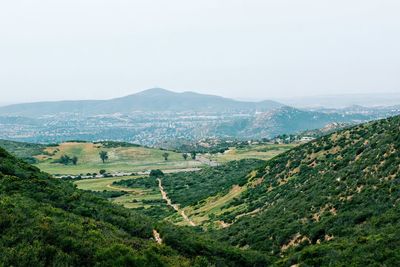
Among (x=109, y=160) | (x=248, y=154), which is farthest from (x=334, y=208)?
(x=109, y=160)

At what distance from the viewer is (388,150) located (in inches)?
1505

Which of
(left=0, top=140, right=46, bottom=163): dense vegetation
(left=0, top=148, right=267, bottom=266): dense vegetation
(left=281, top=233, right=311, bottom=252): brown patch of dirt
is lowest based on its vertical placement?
(left=0, top=140, right=46, bottom=163): dense vegetation

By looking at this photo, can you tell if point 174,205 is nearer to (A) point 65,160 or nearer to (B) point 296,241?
A: (B) point 296,241

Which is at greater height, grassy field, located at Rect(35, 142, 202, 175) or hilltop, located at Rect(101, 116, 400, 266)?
hilltop, located at Rect(101, 116, 400, 266)

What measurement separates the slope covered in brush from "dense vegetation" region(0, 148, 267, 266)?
185 inches

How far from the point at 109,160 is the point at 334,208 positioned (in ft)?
462

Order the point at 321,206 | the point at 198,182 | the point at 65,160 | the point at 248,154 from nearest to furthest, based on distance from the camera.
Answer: the point at 321,206, the point at 198,182, the point at 65,160, the point at 248,154

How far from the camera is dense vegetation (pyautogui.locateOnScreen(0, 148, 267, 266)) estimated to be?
17859 millimetres

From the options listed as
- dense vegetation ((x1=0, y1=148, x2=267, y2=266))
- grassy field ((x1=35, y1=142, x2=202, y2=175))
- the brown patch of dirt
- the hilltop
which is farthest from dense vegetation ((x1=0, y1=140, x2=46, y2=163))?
the brown patch of dirt

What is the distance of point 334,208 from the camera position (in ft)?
108

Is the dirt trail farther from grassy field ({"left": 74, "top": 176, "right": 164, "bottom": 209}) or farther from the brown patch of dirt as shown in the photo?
the brown patch of dirt

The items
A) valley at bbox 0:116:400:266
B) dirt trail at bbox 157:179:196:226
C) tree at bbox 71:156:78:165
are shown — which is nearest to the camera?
valley at bbox 0:116:400:266

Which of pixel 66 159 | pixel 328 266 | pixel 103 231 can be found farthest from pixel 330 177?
pixel 66 159

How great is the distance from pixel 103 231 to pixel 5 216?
5.58 meters
